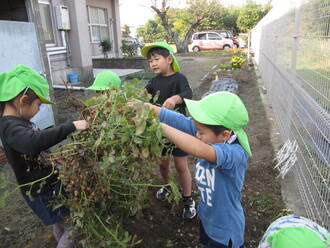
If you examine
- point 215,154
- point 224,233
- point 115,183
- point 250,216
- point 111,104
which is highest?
point 111,104

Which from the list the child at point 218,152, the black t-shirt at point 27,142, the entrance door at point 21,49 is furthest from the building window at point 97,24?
the child at point 218,152

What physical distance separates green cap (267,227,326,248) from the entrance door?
450 centimetres

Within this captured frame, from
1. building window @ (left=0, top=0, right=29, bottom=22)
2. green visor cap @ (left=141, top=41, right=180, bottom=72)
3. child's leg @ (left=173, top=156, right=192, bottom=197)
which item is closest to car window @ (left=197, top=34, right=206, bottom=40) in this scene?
building window @ (left=0, top=0, right=29, bottom=22)

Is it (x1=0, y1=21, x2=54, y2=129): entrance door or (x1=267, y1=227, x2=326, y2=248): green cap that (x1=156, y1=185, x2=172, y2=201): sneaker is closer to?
(x1=267, y1=227, x2=326, y2=248): green cap

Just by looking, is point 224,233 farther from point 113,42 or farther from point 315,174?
point 113,42

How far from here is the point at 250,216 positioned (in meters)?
2.85

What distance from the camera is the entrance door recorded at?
4.39 metres

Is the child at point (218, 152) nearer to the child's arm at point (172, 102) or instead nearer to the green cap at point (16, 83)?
the child's arm at point (172, 102)

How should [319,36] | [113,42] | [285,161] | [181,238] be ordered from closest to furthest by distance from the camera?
[319,36] < [181,238] < [285,161] < [113,42]

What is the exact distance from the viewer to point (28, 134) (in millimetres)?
1616

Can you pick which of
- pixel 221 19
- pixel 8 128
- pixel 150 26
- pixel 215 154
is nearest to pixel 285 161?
pixel 215 154

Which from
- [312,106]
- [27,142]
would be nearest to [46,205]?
[27,142]

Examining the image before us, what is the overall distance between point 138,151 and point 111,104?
43 centimetres

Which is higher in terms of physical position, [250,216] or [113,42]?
[113,42]
